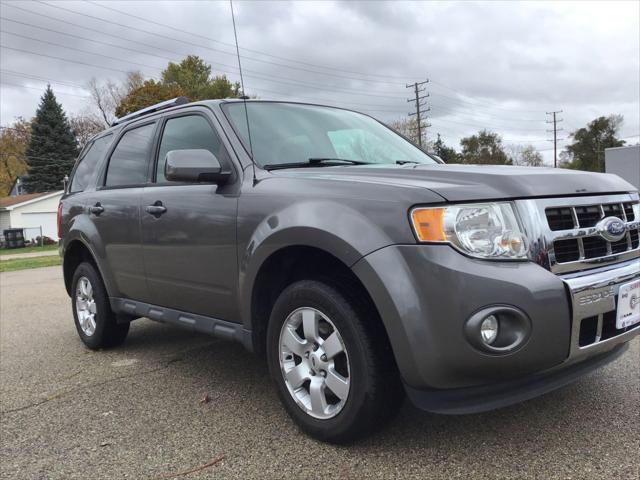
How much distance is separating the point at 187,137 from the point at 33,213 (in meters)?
49.7

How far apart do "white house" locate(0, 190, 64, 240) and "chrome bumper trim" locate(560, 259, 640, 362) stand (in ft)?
162

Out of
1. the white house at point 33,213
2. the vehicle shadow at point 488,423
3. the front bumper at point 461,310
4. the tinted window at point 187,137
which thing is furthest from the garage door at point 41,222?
the front bumper at point 461,310

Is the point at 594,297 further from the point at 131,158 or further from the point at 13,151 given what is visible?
the point at 13,151

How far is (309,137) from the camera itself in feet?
11.5

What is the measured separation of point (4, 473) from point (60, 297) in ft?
21.2

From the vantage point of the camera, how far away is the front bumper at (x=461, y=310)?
2156mm

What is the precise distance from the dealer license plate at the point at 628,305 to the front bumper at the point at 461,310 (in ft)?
0.74

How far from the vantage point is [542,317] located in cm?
218

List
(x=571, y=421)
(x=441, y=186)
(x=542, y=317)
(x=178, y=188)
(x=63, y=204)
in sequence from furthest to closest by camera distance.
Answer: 1. (x=63, y=204)
2. (x=178, y=188)
3. (x=571, y=421)
4. (x=441, y=186)
5. (x=542, y=317)

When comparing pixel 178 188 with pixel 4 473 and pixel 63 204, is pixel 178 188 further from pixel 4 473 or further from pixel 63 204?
pixel 63 204

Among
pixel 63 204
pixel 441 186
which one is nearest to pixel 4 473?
pixel 441 186

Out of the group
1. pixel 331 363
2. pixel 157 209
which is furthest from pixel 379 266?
pixel 157 209

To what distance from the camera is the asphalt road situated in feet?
8.04

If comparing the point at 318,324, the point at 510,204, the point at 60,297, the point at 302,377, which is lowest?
the point at 60,297
